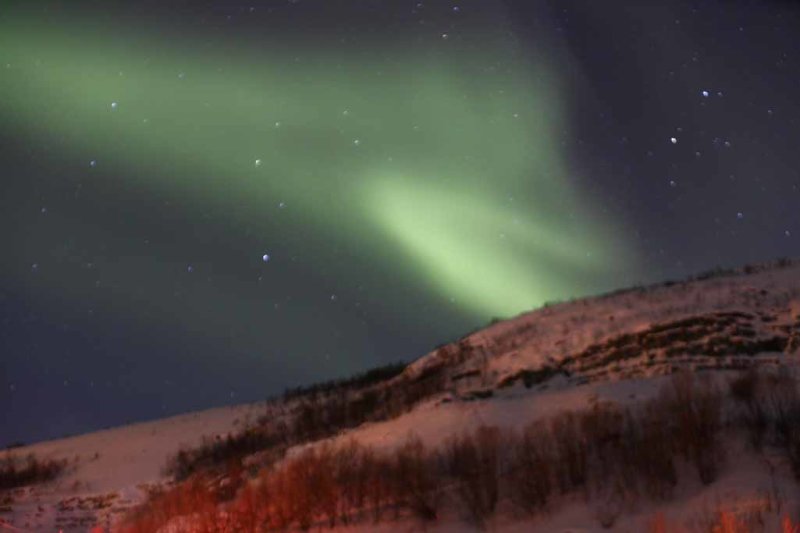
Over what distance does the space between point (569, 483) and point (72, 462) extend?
98.3ft

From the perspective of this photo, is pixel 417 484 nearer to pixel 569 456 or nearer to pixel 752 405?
pixel 569 456

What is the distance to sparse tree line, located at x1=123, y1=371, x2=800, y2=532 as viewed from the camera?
12.5 metres

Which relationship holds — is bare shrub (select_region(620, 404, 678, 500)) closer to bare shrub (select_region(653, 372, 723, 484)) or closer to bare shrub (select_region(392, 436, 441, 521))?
bare shrub (select_region(653, 372, 723, 484))

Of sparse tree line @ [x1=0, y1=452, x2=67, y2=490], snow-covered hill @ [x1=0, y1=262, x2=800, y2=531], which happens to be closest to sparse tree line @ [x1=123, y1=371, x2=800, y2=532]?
snow-covered hill @ [x1=0, y1=262, x2=800, y2=531]

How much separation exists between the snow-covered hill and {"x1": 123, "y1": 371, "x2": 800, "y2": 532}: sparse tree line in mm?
325

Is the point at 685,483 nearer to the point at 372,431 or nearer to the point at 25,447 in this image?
the point at 372,431

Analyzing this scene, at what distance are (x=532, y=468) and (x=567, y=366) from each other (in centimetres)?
1069

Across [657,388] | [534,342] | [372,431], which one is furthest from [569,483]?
[534,342]

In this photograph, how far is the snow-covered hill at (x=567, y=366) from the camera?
62.1 ft

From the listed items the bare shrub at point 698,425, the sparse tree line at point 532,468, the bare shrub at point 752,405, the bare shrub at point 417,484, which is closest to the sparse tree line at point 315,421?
the sparse tree line at point 532,468

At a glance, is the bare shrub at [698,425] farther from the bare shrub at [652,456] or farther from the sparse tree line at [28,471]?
the sparse tree line at [28,471]

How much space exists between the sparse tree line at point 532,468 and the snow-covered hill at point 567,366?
0.33 meters

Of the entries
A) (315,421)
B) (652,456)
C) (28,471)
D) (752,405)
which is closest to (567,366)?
(315,421)

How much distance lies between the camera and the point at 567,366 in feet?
78.4
